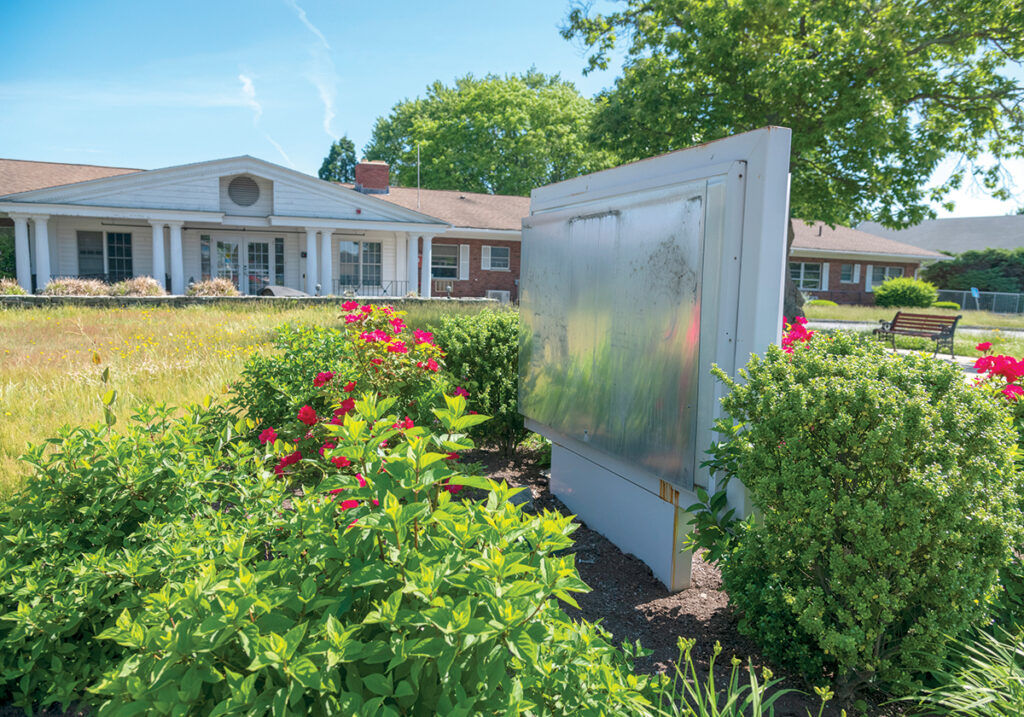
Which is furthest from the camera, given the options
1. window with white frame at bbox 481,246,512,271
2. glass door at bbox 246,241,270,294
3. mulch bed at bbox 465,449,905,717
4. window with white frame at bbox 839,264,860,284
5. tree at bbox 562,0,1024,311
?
window with white frame at bbox 839,264,860,284

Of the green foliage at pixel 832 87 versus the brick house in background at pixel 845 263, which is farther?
the brick house in background at pixel 845 263

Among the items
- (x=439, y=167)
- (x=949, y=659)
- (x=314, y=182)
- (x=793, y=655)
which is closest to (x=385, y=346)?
(x=793, y=655)

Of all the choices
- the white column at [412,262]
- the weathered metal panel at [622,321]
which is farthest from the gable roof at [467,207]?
the weathered metal panel at [622,321]

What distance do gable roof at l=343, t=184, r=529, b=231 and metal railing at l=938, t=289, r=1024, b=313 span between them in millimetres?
24215

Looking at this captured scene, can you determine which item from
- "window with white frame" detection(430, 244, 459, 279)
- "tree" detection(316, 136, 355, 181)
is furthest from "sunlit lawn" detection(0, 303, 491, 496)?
"tree" detection(316, 136, 355, 181)

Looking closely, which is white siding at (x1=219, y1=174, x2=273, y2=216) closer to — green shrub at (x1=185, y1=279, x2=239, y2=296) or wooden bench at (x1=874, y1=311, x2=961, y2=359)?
green shrub at (x1=185, y1=279, x2=239, y2=296)

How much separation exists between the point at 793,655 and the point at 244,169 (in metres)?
23.7

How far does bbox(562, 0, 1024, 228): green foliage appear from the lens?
13680 millimetres

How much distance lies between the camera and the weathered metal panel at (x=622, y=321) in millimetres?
3400

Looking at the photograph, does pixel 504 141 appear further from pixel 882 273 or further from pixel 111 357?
pixel 111 357

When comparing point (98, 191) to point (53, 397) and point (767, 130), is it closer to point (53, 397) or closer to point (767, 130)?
point (53, 397)

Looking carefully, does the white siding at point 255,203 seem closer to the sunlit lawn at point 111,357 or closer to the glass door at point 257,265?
the glass door at point 257,265

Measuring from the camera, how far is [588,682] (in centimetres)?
175

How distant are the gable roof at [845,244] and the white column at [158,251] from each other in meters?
27.9
